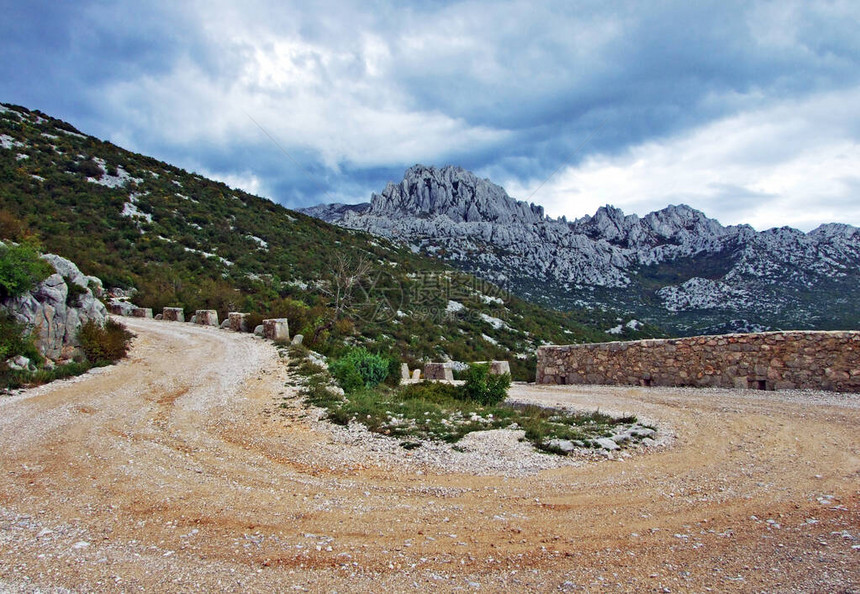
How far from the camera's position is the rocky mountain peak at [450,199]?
77.2m

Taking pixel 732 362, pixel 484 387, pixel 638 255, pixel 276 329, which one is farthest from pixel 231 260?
pixel 638 255

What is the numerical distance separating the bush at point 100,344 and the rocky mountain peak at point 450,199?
211 ft

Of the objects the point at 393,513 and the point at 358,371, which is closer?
the point at 393,513

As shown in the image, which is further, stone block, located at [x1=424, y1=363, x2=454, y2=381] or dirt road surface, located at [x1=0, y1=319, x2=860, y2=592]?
stone block, located at [x1=424, y1=363, x2=454, y2=381]

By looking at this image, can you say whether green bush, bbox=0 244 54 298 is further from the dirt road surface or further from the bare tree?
the bare tree

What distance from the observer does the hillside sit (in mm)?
22594

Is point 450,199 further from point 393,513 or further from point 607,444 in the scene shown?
point 393,513

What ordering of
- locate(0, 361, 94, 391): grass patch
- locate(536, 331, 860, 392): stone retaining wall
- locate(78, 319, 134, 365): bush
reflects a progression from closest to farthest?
locate(0, 361, 94, 391): grass patch → locate(536, 331, 860, 392): stone retaining wall → locate(78, 319, 134, 365): bush

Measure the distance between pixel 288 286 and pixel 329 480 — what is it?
82.9 ft

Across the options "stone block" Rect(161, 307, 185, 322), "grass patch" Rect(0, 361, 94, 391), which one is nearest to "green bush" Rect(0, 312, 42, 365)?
"grass patch" Rect(0, 361, 94, 391)

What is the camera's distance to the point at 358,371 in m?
11.4

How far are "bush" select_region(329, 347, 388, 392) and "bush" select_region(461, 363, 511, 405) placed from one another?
252cm

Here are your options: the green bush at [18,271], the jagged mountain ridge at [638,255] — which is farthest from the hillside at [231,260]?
the jagged mountain ridge at [638,255]

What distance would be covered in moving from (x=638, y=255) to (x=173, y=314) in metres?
63.8
